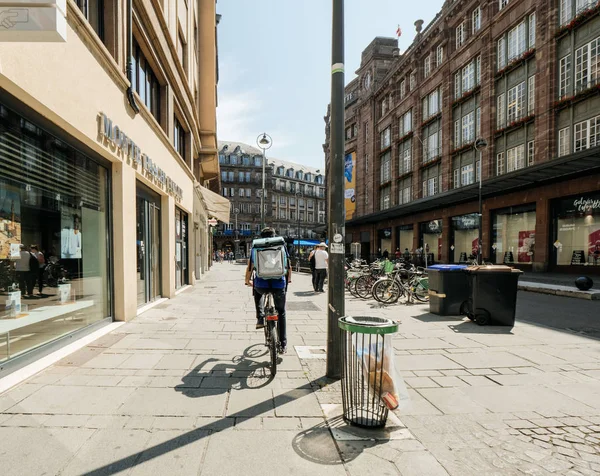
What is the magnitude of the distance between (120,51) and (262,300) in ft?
18.4

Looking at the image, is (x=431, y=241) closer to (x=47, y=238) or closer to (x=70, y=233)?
(x=70, y=233)

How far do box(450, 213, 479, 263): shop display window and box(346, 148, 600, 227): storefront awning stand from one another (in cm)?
141

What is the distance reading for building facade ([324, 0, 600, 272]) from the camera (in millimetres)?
17516

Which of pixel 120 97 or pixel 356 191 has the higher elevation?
pixel 356 191

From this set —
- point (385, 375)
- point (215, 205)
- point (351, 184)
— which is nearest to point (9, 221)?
point (385, 375)

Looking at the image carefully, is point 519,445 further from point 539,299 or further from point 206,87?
point 206,87

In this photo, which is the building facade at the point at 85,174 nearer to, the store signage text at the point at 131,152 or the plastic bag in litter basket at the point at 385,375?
the store signage text at the point at 131,152

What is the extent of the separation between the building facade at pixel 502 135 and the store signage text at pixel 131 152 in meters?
14.6

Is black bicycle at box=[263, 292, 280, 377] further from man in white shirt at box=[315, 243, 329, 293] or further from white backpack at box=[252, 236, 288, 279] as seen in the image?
man in white shirt at box=[315, 243, 329, 293]

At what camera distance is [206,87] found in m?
19.9

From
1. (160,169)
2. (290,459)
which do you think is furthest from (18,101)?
(160,169)

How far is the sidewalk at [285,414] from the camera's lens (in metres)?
2.49

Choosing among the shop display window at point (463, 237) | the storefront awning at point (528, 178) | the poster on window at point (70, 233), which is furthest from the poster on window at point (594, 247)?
the poster on window at point (70, 233)

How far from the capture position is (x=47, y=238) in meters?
5.06
